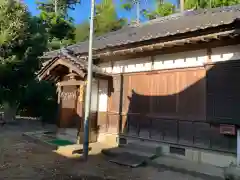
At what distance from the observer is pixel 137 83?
9.81 metres

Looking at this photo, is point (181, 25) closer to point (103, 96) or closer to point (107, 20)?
point (103, 96)

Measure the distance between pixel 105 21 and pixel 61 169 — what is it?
25388mm

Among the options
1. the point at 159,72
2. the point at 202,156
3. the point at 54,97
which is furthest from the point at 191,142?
the point at 54,97

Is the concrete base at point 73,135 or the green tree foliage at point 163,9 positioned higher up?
the green tree foliage at point 163,9

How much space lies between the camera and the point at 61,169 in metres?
7.12

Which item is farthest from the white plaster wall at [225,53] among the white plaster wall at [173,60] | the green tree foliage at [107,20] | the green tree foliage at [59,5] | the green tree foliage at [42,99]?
the green tree foliage at [59,5]

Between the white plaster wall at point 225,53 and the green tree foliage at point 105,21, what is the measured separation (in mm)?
22405

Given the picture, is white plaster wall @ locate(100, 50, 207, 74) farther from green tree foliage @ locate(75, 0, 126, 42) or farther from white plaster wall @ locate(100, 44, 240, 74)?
green tree foliage @ locate(75, 0, 126, 42)

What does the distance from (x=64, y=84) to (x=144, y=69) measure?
3.44 m

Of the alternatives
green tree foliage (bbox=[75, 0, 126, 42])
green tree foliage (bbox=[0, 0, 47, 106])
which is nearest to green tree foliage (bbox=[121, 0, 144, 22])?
green tree foliage (bbox=[75, 0, 126, 42])

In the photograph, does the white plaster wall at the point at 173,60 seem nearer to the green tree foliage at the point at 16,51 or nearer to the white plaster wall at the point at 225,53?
the white plaster wall at the point at 225,53

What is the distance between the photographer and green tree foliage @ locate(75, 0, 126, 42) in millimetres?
29633

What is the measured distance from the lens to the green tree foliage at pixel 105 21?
29.6 metres

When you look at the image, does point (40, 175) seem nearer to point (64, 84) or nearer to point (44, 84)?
point (64, 84)
